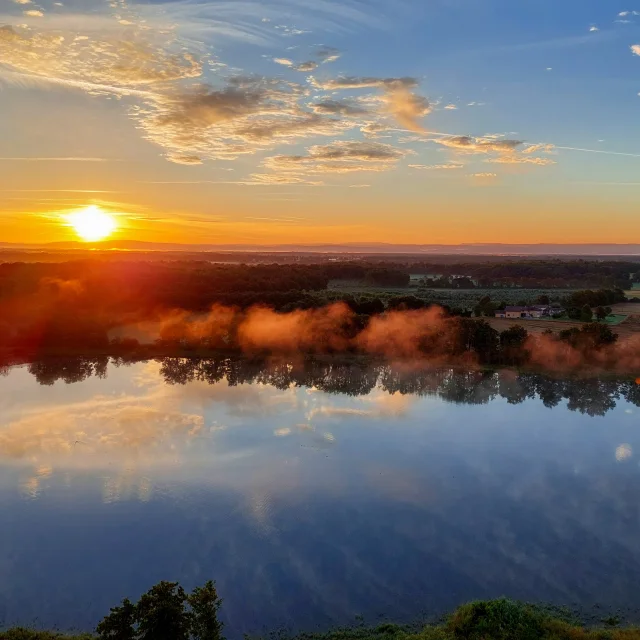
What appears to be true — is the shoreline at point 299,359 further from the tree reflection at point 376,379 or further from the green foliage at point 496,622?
the green foliage at point 496,622

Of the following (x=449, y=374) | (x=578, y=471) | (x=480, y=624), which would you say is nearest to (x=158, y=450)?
(x=480, y=624)

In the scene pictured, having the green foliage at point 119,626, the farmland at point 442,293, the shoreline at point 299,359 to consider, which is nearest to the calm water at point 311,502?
the green foliage at point 119,626

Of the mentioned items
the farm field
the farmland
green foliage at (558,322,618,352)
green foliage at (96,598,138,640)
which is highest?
the farmland

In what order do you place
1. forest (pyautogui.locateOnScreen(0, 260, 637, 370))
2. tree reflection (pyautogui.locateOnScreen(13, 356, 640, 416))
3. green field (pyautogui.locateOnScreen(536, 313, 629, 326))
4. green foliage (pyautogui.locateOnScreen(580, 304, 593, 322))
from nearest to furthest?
1. tree reflection (pyautogui.locateOnScreen(13, 356, 640, 416))
2. forest (pyautogui.locateOnScreen(0, 260, 637, 370))
3. green foliage (pyautogui.locateOnScreen(580, 304, 593, 322))
4. green field (pyautogui.locateOnScreen(536, 313, 629, 326))

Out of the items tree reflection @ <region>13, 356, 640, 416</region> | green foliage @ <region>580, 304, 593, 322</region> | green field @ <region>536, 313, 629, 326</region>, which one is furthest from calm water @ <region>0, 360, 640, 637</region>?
green field @ <region>536, 313, 629, 326</region>

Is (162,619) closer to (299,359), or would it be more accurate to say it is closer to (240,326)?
(299,359)

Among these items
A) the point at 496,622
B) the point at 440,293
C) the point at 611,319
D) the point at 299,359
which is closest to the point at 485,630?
the point at 496,622

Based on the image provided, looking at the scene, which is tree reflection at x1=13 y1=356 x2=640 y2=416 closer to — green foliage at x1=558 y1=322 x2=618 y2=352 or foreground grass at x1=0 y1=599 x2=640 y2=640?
green foliage at x1=558 y1=322 x2=618 y2=352
